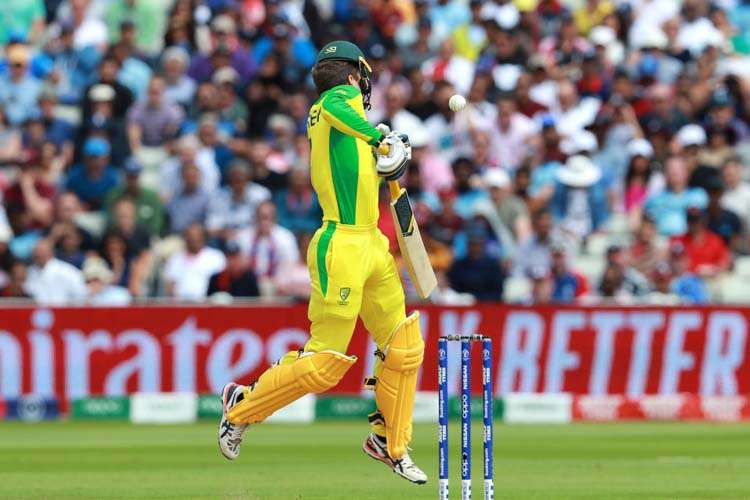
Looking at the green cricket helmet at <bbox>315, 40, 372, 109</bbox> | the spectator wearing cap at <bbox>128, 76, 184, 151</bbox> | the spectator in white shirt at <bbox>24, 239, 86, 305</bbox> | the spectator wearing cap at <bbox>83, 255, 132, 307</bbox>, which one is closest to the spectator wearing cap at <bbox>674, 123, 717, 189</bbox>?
the spectator wearing cap at <bbox>128, 76, 184, 151</bbox>

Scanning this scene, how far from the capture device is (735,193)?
658 inches

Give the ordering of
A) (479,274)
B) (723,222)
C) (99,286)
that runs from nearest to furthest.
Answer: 1. (99,286)
2. (479,274)
3. (723,222)

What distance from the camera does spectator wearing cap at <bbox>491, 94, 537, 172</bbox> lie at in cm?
1691

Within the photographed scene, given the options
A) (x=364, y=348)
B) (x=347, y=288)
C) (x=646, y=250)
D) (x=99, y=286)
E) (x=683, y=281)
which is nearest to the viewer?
(x=347, y=288)

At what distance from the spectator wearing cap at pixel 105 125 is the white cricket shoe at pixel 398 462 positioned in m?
8.76

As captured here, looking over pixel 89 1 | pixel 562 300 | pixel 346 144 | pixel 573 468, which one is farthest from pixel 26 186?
pixel 346 144

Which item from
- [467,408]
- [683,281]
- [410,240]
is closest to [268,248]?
[683,281]

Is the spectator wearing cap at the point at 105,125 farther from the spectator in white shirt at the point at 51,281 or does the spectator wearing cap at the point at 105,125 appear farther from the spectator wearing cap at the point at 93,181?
the spectator in white shirt at the point at 51,281

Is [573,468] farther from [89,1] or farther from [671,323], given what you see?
[89,1]

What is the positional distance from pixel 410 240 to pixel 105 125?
8866mm

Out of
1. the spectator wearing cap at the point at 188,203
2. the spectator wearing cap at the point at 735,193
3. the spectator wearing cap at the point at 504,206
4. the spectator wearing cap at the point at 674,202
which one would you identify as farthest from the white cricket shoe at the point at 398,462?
the spectator wearing cap at the point at 735,193

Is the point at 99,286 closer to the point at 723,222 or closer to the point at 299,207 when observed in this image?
the point at 299,207

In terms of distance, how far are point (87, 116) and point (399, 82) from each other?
3.08m

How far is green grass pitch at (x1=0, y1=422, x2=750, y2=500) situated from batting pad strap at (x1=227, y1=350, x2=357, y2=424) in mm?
409
